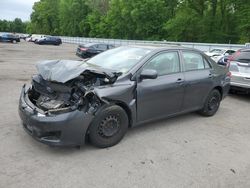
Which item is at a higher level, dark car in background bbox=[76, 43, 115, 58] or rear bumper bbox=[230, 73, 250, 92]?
dark car in background bbox=[76, 43, 115, 58]

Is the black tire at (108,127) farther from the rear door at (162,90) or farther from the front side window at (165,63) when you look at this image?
the front side window at (165,63)

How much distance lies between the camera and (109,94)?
4125mm

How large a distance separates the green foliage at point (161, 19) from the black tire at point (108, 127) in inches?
1525

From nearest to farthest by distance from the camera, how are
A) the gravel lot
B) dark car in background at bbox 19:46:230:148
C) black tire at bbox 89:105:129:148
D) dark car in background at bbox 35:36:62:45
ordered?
the gravel lot
dark car in background at bbox 19:46:230:148
black tire at bbox 89:105:129:148
dark car in background at bbox 35:36:62:45

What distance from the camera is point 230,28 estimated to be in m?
44.7

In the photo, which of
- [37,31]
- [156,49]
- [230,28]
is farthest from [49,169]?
[37,31]

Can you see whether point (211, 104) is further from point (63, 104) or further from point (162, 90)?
point (63, 104)

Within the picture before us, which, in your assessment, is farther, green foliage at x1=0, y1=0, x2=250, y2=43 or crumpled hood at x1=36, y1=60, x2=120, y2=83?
green foliage at x1=0, y1=0, x2=250, y2=43

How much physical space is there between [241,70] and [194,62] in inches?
113

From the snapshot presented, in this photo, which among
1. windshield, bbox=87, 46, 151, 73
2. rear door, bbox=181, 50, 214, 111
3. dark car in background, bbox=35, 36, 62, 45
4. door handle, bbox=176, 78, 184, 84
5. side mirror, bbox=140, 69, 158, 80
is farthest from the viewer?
dark car in background, bbox=35, 36, 62, 45

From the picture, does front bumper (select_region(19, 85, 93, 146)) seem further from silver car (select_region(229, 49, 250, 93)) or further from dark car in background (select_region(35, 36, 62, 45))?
dark car in background (select_region(35, 36, 62, 45))

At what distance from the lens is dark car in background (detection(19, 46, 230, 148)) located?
3885 millimetres

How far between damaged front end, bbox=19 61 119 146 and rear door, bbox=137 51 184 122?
0.63m

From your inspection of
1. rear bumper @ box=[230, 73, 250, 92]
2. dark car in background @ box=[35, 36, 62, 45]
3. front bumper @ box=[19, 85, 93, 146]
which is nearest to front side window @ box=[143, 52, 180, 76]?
front bumper @ box=[19, 85, 93, 146]
